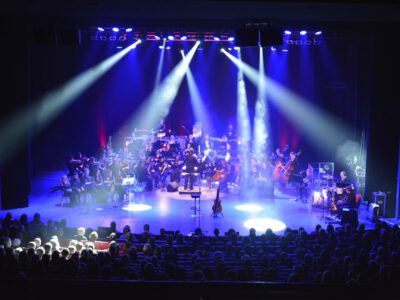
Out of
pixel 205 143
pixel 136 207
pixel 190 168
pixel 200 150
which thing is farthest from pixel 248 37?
pixel 205 143

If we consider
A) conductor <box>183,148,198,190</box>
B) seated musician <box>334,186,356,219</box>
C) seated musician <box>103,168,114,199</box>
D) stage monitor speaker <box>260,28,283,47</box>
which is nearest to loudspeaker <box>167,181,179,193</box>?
conductor <box>183,148,198,190</box>

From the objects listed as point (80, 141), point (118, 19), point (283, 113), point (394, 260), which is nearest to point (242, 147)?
point (283, 113)

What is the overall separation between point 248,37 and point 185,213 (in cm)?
572

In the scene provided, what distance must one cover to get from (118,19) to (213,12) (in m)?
3.31

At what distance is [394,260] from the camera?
25.9ft

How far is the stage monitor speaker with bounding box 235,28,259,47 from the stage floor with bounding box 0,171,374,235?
16.4 ft

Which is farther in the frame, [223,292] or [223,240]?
[223,240]

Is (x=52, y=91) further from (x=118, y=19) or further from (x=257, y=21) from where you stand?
(x=257, y=21)

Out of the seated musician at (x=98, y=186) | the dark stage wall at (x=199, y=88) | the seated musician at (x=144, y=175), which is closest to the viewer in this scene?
the seated musician at (x=98, y=186)

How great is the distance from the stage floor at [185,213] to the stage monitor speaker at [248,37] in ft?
16.4

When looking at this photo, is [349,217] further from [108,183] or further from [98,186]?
[98,186]

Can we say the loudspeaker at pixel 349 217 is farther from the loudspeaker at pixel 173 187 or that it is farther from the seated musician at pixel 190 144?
the loudspeaker at pixel 173 187

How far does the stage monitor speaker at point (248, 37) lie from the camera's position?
1222 cm

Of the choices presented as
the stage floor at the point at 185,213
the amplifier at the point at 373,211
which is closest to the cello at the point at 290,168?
the stage floor at the point at 185,213
